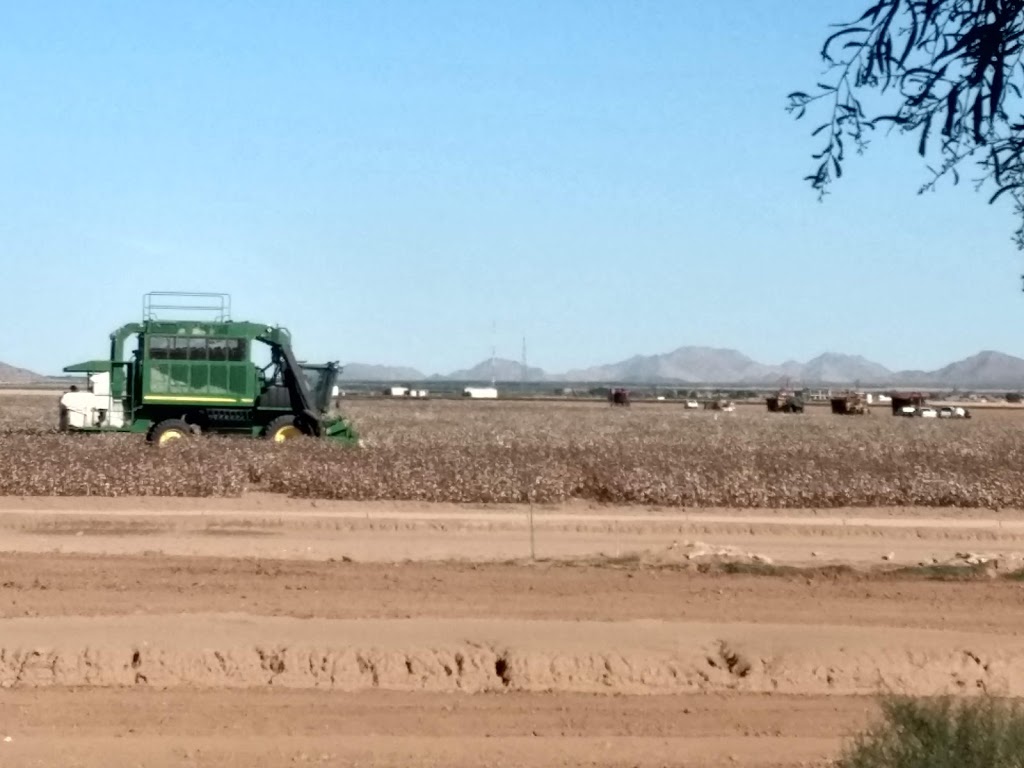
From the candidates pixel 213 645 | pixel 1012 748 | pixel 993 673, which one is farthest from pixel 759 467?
pixel 1012 748

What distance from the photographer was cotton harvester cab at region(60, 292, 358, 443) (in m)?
32.4

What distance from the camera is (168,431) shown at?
31.6m

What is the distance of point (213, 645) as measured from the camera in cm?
1141

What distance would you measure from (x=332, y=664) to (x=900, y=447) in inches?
1088

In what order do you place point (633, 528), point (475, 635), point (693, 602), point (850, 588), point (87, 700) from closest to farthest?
point (87, 700) → point (475, 635) → point (693, 602) → point (850, 588) → point (633, 528)

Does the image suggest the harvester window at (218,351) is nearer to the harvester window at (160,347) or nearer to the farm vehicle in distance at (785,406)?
the harvester window at (160,347)

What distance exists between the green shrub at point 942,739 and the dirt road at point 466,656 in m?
1.95

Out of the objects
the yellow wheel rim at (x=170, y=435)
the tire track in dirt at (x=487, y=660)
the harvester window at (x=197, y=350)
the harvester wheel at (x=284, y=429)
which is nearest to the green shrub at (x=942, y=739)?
the tire track in dirt at (x=487, y=660)

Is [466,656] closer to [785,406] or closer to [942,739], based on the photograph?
[942,739]

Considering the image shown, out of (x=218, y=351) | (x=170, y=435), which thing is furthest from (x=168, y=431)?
(x=218, y=351)

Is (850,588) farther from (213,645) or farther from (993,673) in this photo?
(213,645)

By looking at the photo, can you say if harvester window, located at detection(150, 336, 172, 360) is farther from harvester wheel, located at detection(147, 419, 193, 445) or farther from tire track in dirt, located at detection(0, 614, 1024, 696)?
tire track in dirt, located at detection(0, 614, 1024, 696)

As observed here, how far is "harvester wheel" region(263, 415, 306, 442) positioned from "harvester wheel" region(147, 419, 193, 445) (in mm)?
1757

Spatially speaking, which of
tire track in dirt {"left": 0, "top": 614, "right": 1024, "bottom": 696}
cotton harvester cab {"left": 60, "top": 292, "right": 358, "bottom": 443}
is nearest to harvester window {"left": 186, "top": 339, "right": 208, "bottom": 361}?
cotton harvester cab {"left": 60, "top": 292, "right": 358, "bottom": 443}
